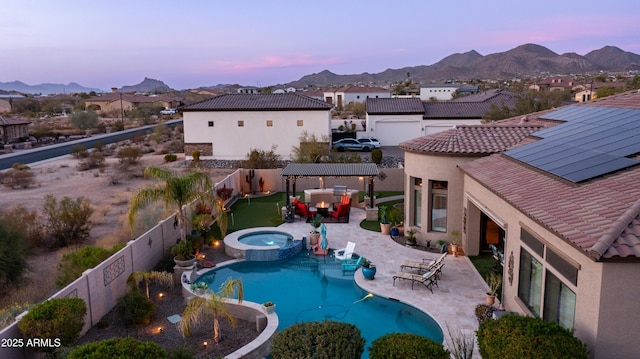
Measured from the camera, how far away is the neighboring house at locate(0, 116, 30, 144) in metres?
57.4

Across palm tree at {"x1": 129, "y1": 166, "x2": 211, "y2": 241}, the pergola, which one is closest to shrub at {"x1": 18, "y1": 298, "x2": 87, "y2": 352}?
palm tree at {"x1": 129, "y1": 166, "x2": 211, "y2": 241}

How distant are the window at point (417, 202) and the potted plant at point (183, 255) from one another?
881 cm

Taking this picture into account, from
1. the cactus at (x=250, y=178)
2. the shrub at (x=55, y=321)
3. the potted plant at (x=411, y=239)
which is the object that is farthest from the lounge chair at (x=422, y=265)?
Result: the cactus at (x=250, y=178)

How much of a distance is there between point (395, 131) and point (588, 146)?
3564 cm

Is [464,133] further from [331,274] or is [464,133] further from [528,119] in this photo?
[331,274]

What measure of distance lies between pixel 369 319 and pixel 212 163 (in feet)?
98.3

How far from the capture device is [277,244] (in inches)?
775

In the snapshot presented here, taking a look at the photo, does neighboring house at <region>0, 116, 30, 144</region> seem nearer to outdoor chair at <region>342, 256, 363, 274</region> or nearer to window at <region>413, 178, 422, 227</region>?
outdoor chair at <region>342, 256, 363, 274</region>

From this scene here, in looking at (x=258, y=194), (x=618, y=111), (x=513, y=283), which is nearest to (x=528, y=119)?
(x=618, y=111)

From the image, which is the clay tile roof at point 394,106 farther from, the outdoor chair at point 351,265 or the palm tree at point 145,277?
the palm tree at point 145,277

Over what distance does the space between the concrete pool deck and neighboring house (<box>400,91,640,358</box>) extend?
1099mm

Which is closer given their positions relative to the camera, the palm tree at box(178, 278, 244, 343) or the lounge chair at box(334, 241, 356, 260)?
the palm tree at box(178, 278, 244, 343)

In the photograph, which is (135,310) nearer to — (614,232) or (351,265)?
(351,265)

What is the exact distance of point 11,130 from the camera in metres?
58.5
